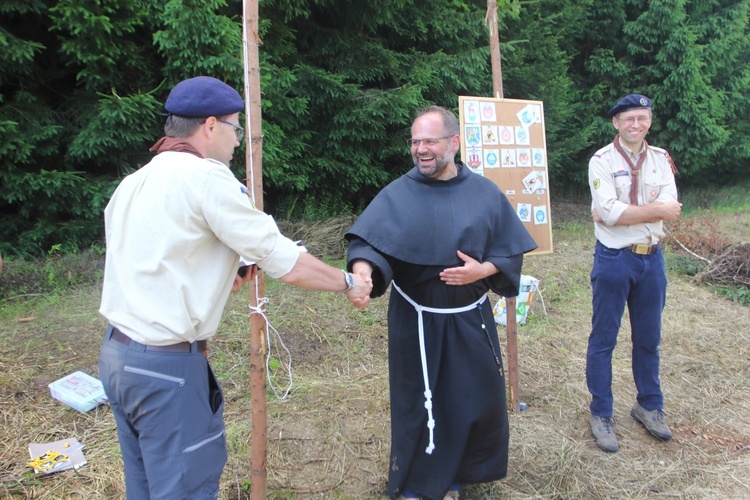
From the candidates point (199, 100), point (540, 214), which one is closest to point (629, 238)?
point (540, 214)

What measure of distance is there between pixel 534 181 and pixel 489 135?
0.50m

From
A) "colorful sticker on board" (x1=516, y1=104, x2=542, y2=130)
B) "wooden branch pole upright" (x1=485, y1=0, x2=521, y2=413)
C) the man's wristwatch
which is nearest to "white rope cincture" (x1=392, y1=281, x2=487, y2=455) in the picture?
the man's wristwatch

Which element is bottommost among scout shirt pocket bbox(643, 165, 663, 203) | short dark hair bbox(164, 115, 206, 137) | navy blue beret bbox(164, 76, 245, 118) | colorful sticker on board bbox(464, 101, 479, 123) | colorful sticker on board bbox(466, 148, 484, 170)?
scout shirt pocket bbox(643, 165, 663, 203)

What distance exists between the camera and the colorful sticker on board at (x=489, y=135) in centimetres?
363

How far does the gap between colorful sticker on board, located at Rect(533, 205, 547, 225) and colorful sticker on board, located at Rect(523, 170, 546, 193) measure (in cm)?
14

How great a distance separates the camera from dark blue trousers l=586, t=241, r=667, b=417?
10.8ft

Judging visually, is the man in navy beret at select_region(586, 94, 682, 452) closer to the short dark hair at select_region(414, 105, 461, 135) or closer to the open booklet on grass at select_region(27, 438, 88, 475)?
the short dark hair at select_region(414, 105, 461, 135)

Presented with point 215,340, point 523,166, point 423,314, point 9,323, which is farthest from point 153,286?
point 9,323

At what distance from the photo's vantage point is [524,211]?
377cm

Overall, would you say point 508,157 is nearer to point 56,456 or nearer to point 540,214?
point 540,214

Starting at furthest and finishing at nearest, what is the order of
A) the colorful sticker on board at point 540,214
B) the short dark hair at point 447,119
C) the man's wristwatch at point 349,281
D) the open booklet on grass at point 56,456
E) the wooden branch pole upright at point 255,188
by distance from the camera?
the colorful sticker on board at point 540,214 → the open booklet on grass at point 56,456 → the short dark hair at point 447,119 → the wooden branch pole upright at point 255,188 → the man's wristwatch at point 349,281

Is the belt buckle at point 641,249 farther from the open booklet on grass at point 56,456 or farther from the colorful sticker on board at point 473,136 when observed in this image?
the open booklet on grass at point 56,456

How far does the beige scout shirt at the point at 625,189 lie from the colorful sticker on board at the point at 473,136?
75 cm

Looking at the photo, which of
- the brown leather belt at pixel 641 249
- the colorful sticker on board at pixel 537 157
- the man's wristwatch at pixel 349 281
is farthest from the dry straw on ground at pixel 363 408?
the colorful sticker on board at pixel 537 157
